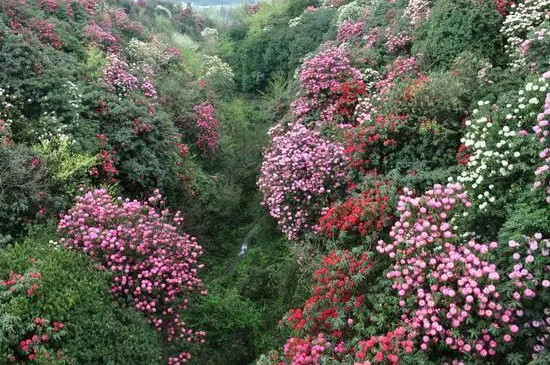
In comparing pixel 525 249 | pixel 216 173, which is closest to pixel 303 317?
pixel 525 249

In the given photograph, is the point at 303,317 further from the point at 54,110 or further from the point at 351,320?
the point at 54,110

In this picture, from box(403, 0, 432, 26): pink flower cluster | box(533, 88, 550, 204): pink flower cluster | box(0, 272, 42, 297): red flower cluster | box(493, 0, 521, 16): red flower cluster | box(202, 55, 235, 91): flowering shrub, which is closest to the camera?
box(533, 88, 550, 204): pink flower cluster

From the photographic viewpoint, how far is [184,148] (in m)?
16.1

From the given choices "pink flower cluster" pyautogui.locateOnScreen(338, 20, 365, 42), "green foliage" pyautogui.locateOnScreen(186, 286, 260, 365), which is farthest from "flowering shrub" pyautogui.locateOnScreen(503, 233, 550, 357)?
"pink flower cluster" pyautogui.locateOnScreen(338, 20, 365, 42)

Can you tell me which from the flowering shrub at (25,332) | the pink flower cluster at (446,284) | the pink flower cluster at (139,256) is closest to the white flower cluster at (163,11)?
the pink flower cluster at (139,256)

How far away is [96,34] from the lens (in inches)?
794

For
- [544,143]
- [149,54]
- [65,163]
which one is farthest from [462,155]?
[149,54]

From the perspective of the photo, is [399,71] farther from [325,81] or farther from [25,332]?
[25,332]

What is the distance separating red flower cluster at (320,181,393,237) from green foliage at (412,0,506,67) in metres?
5.22

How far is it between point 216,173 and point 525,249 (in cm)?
1376

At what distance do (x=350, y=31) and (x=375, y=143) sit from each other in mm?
11846

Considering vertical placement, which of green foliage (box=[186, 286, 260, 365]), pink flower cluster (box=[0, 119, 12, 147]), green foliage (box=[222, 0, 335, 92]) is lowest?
green foliage (box=[222, 0, 335, 92])

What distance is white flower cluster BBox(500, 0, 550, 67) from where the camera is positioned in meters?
10.6

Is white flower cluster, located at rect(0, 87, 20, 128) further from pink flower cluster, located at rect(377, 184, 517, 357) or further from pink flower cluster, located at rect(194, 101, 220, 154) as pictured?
pink flower cluster, located at rect(377, 184, 517, 357)
